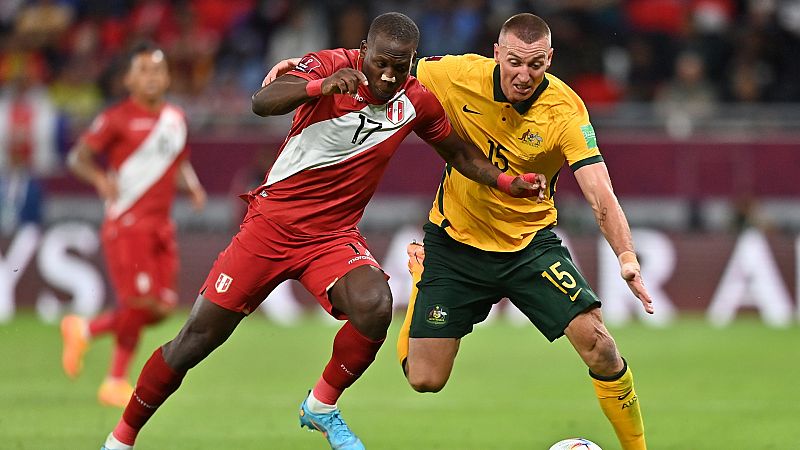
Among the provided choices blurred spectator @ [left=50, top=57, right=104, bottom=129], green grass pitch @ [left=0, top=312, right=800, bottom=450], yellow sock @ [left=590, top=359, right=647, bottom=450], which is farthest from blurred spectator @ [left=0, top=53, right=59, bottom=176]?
yellow sock @ [left=590, top=359, right=647, bottom=450]

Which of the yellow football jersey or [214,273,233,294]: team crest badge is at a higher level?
the yellow football jersey

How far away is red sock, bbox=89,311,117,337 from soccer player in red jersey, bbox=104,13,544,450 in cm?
365

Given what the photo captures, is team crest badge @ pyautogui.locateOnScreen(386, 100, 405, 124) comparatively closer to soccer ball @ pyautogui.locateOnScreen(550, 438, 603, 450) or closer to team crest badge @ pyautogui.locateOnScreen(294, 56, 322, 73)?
team crest badge @ pyautogui.locateOnScreen(294, 56, 322, 73)

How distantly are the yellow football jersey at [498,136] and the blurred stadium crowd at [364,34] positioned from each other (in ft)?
28.7

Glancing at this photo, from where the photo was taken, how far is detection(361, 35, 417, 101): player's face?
7.19 meters

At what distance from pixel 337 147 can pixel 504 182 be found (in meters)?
0.95

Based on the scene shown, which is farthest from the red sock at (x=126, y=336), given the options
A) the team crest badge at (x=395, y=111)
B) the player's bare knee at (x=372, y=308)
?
the team crest badge at (x=395, y=111)

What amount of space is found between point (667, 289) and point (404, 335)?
25.6 ft

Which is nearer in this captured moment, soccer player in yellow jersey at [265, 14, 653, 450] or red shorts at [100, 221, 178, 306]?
soccer player in yellow jersey at [265, 14, 653, 450]

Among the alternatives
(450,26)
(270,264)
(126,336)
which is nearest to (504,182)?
(270,264)

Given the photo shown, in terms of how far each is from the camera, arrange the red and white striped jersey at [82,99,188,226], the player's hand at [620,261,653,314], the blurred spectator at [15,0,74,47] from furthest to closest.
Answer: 1. the blurred spectator at [15,0,74,47]
2. the red and white striped jersey at [82,99,188,226]
3. the player's hand at [620,261,653,314]

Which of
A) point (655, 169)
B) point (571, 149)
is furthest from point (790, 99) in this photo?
point (571, 149)

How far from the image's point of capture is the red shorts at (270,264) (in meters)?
7.54

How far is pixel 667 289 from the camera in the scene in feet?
51.6
